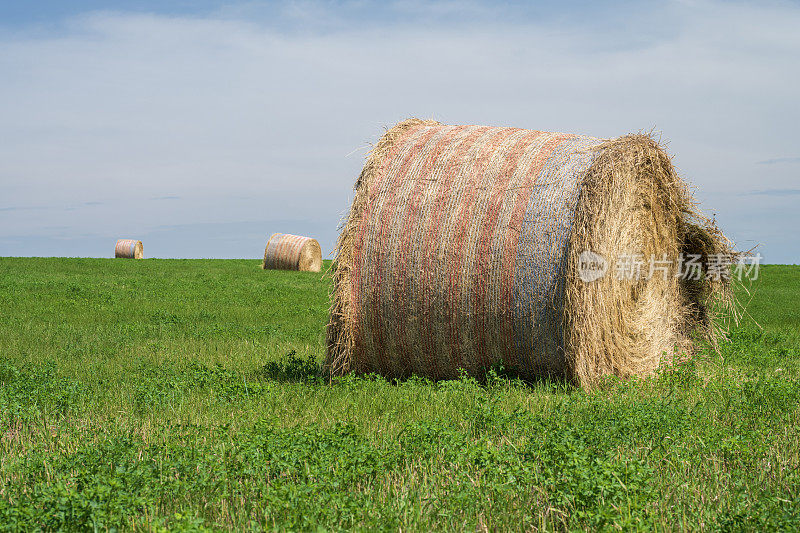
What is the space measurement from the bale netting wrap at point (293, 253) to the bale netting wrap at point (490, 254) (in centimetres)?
2065

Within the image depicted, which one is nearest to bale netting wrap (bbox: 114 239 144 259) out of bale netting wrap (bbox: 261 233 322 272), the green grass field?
bale netting wrap (bbox: 261 233 322 272)

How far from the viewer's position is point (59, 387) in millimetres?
7727

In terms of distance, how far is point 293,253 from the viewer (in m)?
29.6

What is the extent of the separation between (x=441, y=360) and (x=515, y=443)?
269 cm

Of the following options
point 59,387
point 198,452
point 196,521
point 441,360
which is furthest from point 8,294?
point 196,521

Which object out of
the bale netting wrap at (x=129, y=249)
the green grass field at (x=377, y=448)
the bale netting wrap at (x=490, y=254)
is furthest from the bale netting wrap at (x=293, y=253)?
the bale netting wrap at (x=490, y=254)

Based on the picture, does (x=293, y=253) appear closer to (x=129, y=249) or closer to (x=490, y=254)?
(x=129, y=249)

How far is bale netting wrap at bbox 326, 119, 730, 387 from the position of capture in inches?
307

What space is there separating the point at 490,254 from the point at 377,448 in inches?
127

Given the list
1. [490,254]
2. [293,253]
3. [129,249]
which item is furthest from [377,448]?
[129,249]

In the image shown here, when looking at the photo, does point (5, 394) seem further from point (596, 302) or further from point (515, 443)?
point (596, 302)

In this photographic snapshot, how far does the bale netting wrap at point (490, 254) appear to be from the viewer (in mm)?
7789

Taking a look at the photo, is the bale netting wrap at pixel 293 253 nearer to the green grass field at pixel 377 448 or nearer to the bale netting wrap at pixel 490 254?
the green grass field at pixel 377 448

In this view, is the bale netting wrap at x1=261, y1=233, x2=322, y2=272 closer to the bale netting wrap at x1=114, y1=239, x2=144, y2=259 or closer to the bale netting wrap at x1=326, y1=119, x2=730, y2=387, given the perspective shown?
the bale netting wrap at x1=114, y1=239, x2=144, y2=259
